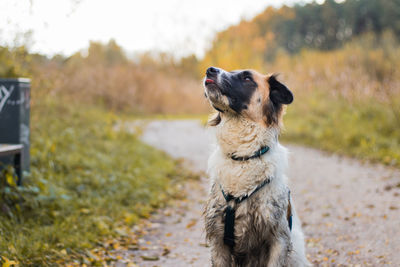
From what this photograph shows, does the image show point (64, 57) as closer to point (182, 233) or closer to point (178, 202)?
point (178, 202)

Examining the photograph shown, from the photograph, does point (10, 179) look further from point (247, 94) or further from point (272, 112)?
point (272, 112)


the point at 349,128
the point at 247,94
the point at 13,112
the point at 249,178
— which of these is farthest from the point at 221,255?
the point at 349,128

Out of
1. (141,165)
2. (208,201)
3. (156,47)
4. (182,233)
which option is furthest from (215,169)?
(156,47)

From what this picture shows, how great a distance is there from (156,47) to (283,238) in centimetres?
2746

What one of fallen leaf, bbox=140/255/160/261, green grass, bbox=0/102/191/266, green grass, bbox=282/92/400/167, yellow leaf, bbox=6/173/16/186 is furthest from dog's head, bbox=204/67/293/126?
green grass, bbox=282/92/400/167

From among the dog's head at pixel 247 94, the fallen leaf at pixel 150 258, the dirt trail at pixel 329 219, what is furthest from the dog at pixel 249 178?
the fallen leaf at pixel 150 258

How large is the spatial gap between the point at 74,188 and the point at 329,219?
3.93 metres

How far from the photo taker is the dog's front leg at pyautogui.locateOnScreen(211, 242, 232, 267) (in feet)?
9.95

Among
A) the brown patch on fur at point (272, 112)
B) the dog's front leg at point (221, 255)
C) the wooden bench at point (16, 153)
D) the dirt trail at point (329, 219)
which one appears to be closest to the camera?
the dog's front leg at point (221, 255)

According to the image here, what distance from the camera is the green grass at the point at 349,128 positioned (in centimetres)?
917

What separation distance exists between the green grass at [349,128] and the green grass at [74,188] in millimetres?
3520

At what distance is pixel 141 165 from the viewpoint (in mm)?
8086

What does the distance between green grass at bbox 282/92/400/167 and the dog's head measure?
207 inches

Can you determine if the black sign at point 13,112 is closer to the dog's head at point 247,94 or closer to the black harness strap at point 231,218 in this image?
the dog's head at point 247,94
